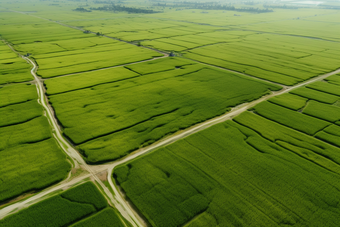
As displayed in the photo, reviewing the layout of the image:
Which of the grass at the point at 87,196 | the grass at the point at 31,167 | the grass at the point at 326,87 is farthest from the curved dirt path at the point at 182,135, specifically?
the grass at the point at 326,87

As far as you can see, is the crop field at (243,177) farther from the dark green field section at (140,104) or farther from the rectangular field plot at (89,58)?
the rectangular field plot at (89,58)

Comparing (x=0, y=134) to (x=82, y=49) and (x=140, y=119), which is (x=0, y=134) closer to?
(x=140, y=119)

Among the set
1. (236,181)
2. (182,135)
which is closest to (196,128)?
(182,135)

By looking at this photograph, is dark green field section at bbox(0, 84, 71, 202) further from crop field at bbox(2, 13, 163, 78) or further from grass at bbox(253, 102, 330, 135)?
grass at bbox(253, 102, 330, 135)

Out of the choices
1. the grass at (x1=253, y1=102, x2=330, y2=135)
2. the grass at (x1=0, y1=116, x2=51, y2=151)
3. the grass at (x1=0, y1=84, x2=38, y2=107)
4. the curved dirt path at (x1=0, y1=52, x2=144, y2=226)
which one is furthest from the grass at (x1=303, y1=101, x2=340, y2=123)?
the grass at (x1=0, y1=84, x2=38, y2=107)

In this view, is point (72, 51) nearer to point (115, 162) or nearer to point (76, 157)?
point (76, 157)

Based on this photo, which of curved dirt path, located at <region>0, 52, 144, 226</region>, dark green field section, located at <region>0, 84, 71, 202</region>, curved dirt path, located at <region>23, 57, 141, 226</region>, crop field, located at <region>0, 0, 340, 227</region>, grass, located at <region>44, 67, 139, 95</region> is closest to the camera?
curved dirt path, located at <region>0, 52, 144, 226</region>
